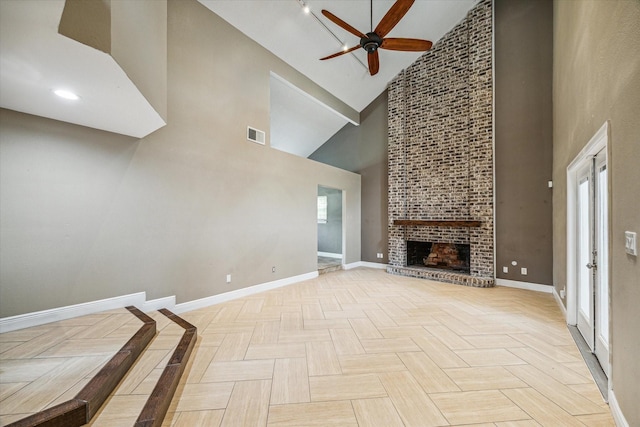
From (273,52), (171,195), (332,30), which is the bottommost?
(171,195)

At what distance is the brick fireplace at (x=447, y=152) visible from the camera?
5234mm

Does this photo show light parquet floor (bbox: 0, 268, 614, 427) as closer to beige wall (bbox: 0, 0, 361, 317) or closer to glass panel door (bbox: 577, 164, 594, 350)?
glass panel door (bbox: 577, 164, 594, 350)

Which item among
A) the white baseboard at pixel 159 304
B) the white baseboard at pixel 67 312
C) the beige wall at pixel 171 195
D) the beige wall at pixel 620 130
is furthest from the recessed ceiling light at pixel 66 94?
the beige wall at pixel 620 130

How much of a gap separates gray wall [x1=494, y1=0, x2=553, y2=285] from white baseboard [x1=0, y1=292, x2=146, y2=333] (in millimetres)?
6099

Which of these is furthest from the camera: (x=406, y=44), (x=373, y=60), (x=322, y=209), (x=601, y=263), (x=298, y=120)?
(x=322, y=209)

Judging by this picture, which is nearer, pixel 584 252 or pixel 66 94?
pixel 66 94

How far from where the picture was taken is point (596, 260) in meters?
2.48

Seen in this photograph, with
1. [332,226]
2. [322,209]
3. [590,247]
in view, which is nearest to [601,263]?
[590,247]

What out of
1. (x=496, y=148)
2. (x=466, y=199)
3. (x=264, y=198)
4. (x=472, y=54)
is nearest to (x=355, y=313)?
(x=264, y=198)

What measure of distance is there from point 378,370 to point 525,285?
4211 mm

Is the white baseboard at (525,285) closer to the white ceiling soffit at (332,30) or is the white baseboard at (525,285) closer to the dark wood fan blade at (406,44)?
the dark wood fan blade at (406,44)

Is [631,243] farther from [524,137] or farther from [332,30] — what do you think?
[332,30]

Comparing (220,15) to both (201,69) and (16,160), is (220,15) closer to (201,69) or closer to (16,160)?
(201,69)

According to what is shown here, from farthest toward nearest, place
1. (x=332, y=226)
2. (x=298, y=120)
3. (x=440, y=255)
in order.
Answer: (x=332, y=226)
(x=298, y=120)
(x=440, y=255)
